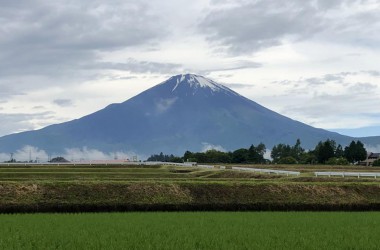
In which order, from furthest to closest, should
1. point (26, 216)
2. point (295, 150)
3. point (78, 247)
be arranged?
point (295, 150) → point (26, 216) → point (78, 247)

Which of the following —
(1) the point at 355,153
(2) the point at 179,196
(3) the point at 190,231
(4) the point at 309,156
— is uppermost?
(1) the point at 355,153

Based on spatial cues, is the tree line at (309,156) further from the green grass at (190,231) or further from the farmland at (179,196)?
the green grass at (190,231)

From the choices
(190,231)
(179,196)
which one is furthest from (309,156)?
(190,231)

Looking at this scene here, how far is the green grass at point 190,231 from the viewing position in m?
16.7

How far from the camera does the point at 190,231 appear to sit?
19812 millimetres

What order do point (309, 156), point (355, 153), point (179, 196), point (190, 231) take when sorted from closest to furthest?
point (190, 231)
point (179, 196)
point (355, 153)
point (309, 156)

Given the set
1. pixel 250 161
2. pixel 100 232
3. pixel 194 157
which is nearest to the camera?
pixel 100 232

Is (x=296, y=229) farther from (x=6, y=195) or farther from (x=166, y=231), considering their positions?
(x=6, y=195)

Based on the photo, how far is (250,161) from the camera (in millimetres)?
141125

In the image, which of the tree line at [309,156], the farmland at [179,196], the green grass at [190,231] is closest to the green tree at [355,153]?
the tree line at [309,156]

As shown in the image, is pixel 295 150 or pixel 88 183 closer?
Answer: pixel 88 183

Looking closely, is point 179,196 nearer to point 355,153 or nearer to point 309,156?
point 309,156

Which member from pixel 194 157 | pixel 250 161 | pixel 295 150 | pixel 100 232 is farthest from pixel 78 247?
pixel 295 150

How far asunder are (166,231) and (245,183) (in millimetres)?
15336
